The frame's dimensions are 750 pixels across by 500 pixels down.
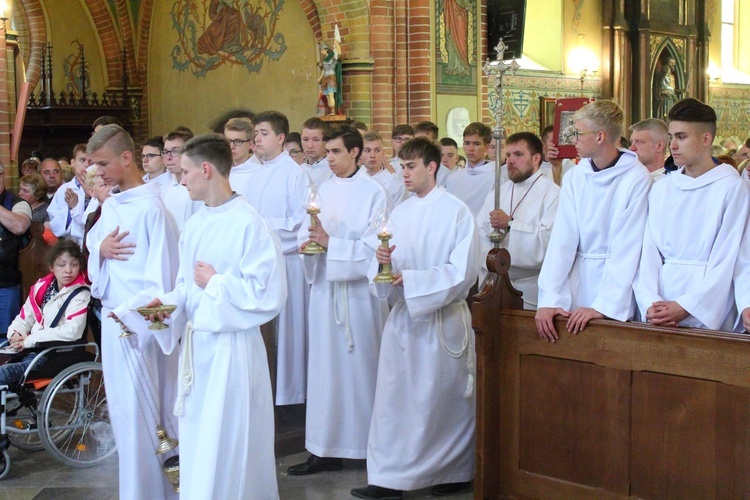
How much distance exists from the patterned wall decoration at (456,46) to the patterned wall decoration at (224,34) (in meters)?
2.36

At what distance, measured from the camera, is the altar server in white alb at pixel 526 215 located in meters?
5.89

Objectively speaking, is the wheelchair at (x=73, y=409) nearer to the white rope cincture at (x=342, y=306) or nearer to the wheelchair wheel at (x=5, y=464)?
the wheelchair wheel at (x=5, y=464)

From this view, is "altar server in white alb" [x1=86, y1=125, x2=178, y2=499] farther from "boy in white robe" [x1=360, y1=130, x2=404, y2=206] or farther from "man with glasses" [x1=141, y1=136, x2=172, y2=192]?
"boy in white robe" [x1=360, y1=130, x2=404, y2=206]

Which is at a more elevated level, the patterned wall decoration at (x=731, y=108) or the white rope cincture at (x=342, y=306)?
the patterned wall decoration at (x=731, y=108)

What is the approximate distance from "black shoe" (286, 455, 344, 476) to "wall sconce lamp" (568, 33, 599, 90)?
12.0m

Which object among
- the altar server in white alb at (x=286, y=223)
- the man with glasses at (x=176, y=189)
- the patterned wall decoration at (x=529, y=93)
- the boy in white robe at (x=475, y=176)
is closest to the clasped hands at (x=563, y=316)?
the altar server in white alb at (x=286, y=223)

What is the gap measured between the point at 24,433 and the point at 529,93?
37.8 feet

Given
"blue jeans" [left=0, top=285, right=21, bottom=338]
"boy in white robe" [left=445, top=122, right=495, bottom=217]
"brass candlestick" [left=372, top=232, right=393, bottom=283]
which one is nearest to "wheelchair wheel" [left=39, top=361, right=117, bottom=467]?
"blue jeans" [left=0, top=285, right=21, bottom=338]

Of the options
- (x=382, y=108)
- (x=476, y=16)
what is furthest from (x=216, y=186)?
(x=476, y=16)

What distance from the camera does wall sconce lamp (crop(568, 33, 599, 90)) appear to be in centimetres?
1650

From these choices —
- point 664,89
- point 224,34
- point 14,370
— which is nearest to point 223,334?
point 14,370

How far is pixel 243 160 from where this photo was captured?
6.99m

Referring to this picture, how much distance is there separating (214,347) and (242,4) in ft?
32.4

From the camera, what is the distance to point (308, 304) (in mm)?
6586
